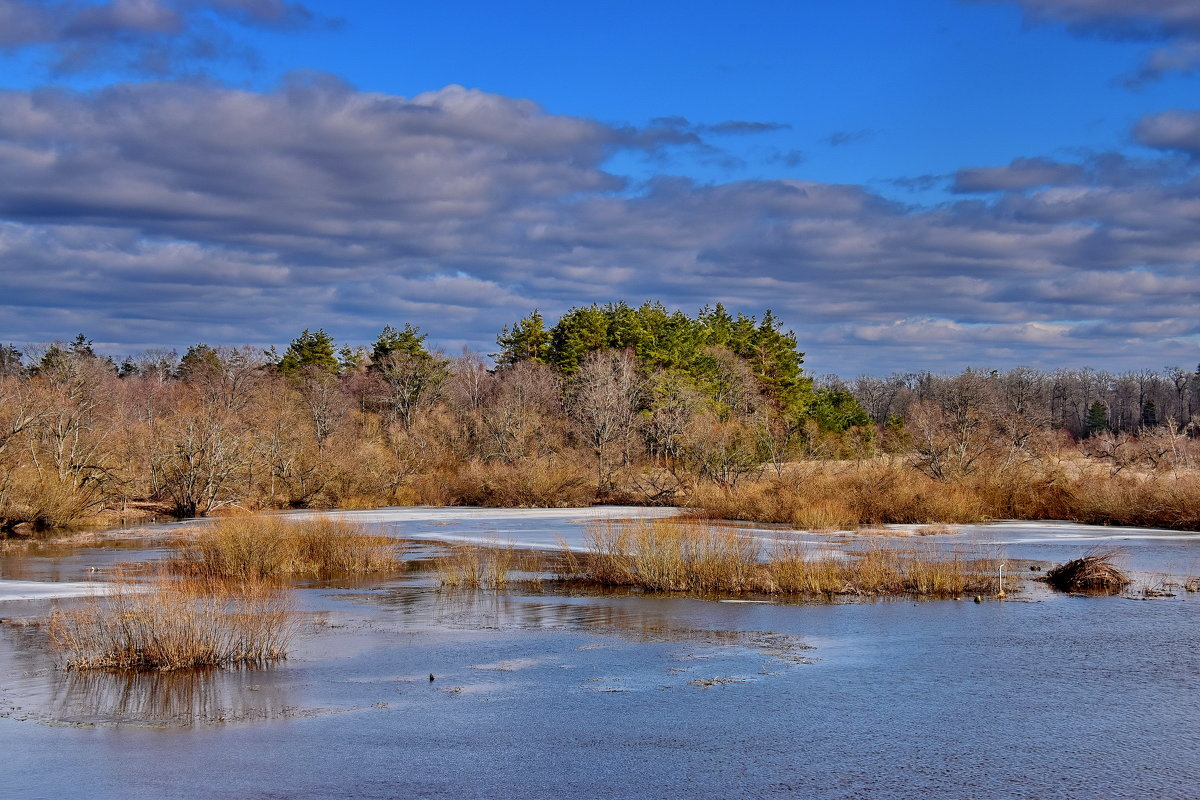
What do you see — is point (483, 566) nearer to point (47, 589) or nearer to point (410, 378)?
point (47, 589)

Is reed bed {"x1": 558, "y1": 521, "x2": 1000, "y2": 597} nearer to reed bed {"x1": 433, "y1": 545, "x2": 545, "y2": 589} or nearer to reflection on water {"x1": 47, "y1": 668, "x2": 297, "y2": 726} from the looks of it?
reed bed {"x1": 433, "y1": 545, "x2": 545, "y2": 589}

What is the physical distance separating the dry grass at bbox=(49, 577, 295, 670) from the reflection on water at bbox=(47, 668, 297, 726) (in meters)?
0.26

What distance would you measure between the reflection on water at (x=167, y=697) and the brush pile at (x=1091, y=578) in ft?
55.9

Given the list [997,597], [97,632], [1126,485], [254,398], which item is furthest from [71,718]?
[254,398]

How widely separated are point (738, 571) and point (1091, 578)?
7654 millimetres

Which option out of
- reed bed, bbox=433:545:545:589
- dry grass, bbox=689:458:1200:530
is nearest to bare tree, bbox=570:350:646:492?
dry grass, bbox=689:458:1200:530

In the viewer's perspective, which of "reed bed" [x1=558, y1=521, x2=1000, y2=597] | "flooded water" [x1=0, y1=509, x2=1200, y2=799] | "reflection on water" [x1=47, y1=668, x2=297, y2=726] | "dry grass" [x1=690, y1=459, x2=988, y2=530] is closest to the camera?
"flooded water" [x1=0, y1=509, x2=1200, y2=799]

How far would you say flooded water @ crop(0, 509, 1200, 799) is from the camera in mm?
9844

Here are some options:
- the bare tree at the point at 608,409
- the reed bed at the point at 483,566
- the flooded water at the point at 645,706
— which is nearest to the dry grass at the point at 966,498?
the reed bed at the point at 483,566

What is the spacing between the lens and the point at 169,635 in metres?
14.2

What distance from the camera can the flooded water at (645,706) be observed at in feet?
32.3

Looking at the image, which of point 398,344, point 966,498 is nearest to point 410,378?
point 398,344

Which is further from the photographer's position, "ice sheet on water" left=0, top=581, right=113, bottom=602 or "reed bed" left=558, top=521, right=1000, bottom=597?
"reed bed" left=558, top=521, right=1000, bottom=597

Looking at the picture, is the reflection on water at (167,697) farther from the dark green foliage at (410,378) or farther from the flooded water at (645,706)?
the dark green foliage at (410,378)
